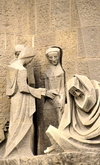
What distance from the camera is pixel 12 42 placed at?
48.2 ft

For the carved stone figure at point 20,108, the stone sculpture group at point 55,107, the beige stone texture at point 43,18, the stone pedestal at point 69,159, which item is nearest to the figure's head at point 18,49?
the stone sculpture group at point 55,107

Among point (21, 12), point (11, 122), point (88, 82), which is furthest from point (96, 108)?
point (21, 12)

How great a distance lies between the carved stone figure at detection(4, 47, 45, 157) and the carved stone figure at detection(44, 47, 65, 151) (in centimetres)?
24

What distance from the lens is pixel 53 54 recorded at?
14.1m

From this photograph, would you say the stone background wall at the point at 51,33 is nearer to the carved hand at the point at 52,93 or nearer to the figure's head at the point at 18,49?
the carved hand at the point at 52,93

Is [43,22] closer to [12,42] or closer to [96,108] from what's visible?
[12,42]

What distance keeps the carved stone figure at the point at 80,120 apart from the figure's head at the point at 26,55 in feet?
2.66

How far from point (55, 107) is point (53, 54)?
0.77m

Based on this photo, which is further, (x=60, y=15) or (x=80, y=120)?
(x=60, y=15)

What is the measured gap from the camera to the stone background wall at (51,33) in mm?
14141

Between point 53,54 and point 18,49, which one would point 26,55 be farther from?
point 53,54

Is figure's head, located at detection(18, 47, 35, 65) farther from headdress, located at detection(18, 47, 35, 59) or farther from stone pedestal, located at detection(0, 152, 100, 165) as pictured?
stone pedestal, located at detection(0, 152, 100, 165)

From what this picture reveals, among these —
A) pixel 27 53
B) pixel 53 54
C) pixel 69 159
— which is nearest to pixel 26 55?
pixel 27 53

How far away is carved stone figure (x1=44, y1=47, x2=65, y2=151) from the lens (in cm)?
1400
